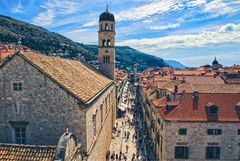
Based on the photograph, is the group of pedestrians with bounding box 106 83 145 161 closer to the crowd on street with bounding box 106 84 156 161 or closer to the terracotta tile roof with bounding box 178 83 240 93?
the crowd on street with bounding box 106 84 156 161

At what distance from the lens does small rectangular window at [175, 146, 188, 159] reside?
96.5 ft

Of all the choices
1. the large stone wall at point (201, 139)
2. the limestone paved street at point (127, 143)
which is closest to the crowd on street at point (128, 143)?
the limestone paved street at point (127, 143)

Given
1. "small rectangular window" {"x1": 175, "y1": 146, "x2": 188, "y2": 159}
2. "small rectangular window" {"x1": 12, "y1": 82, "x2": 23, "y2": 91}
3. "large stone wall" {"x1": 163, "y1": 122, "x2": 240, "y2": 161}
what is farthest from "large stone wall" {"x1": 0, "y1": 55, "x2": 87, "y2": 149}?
"small rectangular window" {"x1": 175, "y1": 146, "x2": 188, "y2": 159}

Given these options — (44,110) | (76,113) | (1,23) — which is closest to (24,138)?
(44,110)

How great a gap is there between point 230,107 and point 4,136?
24117 mm

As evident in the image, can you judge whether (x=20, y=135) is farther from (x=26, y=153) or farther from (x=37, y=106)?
(x=26, y=153)

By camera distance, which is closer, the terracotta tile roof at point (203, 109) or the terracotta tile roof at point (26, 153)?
the terracotta tile roof at point (26, 153)

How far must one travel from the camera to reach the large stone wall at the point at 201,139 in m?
29.1

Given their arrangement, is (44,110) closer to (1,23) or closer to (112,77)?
(112,77)

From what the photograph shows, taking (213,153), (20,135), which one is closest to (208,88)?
(213,153)

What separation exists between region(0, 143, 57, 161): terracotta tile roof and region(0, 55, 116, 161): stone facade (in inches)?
98.8

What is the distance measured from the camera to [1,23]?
598ft

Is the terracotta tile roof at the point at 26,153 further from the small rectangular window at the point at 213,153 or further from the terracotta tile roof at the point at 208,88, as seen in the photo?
the terracotta tile roof at the point at 208,88

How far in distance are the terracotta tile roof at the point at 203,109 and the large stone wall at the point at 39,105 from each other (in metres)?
14.8
